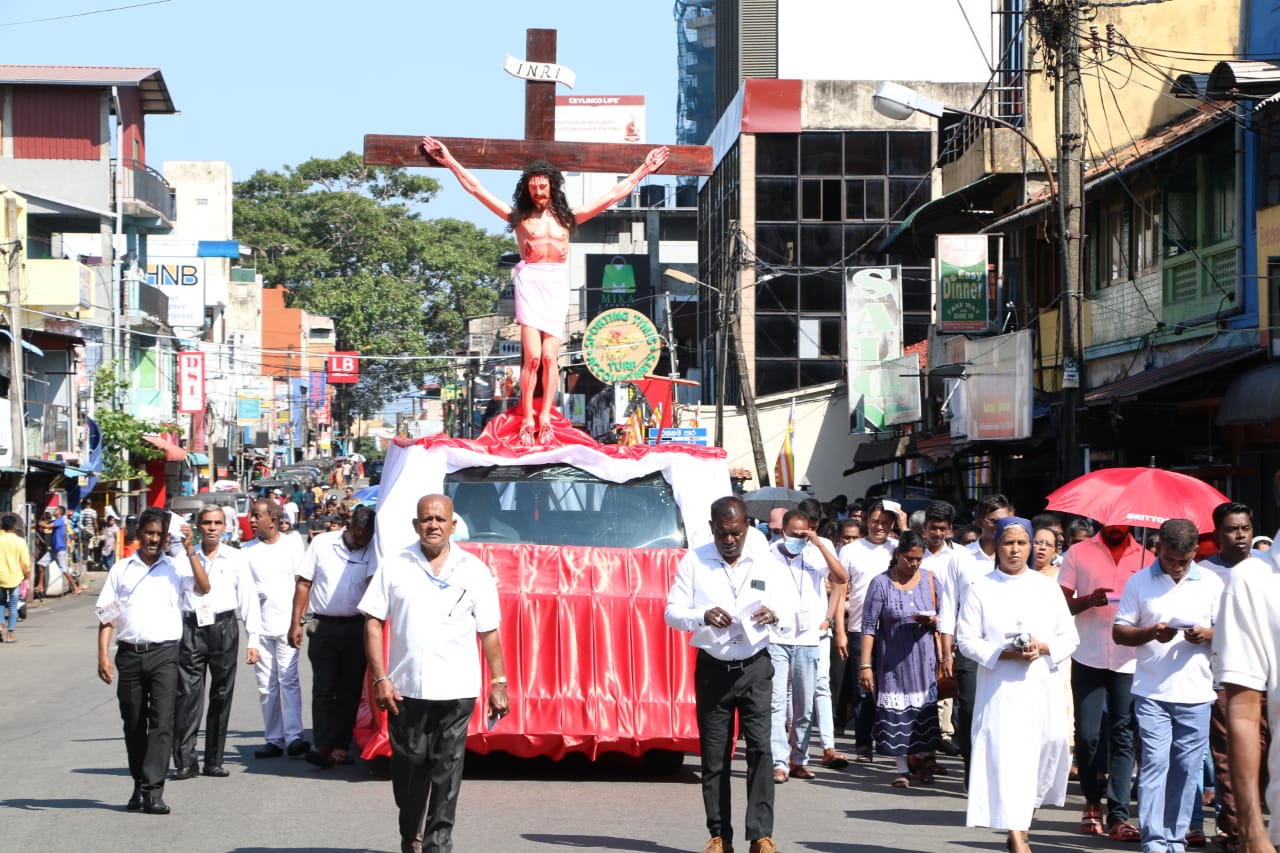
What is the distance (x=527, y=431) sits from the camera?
516 inches

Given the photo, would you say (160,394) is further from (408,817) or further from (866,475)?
(408,817)

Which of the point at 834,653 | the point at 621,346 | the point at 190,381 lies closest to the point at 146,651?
the point at 834,653

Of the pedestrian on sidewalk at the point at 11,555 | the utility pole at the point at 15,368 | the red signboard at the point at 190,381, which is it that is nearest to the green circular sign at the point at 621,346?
the pedestrian on sidewalk at the point at 11,555

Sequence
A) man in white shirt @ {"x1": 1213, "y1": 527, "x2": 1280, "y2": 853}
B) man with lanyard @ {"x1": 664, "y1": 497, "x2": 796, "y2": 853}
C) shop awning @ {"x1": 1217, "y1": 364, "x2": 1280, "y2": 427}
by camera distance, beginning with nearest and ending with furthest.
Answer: man in white shirt @ {"x1": 1213, "y1": 527, "x2": 1280, "y2": 853}, man with lanyard @ {"x1": 664, "y1": 497, "x2": 796, "y2": 853}, shop awning @ {"x1": 1217, "y1": 364, "x2": 1280, "y2": 427}

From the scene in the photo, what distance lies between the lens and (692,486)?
41.4 ft

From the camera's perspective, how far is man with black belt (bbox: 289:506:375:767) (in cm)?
1235

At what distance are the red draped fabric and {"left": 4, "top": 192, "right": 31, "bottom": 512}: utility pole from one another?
24877 mm

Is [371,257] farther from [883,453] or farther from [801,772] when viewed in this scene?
[801,772]

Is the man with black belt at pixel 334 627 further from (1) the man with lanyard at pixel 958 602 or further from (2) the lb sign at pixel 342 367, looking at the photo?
(2) the lb sign at pixel 342 367

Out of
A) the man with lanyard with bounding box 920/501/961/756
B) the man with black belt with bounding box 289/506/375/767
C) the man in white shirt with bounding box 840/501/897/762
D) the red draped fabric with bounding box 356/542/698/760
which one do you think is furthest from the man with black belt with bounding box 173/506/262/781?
the man with lanyard with bounding box 920/501/961/756

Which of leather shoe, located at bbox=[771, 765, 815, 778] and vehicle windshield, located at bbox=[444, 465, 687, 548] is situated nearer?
leather shoe, located at bbox=[771, 765, 815, 778]

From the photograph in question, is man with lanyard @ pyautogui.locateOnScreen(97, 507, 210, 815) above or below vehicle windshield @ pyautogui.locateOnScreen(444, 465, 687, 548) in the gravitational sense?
below

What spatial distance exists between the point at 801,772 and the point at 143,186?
4187cm

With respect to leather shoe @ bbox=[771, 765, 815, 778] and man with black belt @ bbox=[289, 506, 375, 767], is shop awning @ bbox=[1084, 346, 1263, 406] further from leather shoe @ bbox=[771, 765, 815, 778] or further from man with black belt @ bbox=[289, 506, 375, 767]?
man with black belt @ bbox=[289, 506, 375, 767]
